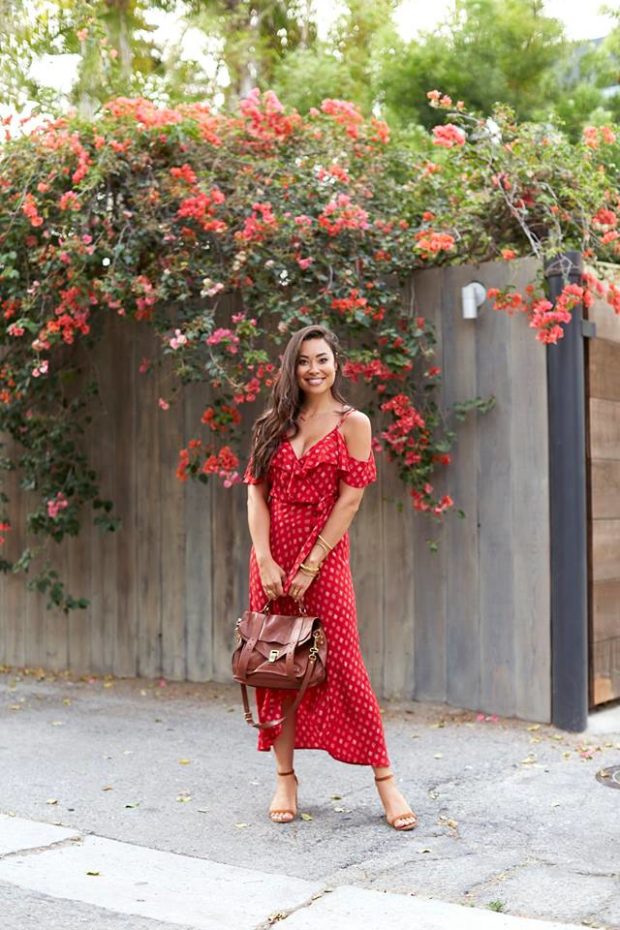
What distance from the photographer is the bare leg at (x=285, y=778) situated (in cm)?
436

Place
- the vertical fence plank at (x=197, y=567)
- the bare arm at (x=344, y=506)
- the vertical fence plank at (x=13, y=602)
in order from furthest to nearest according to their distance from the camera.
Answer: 1. the vertical fence plank at (x=13, y=602)
2. the vertical fence plank at (x=197, y=567)
3. the bare arm at (x=344, y=506)

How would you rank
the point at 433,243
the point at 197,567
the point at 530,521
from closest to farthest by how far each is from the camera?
the point at 433,243
the point at 530,521
the point at 197,567

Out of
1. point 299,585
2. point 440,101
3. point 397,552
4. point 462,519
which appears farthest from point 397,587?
point 440,101

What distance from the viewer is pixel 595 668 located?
5883 millimetres

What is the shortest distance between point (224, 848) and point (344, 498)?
1246 mm

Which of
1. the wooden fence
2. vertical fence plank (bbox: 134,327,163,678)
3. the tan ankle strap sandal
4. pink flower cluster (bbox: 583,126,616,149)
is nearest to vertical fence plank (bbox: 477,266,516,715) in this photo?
the wooden fence

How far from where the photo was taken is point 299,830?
13.9 feet

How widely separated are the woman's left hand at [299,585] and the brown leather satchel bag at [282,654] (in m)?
0.08

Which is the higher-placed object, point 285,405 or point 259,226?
point 259,226

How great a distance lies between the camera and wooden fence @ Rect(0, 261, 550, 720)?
5.87m

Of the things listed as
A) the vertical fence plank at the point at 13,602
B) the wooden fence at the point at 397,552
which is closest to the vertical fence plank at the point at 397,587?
the wooden fence at the point at 397,552

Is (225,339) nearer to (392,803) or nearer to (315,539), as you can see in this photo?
(315,539)

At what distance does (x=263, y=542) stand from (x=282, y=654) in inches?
17.2

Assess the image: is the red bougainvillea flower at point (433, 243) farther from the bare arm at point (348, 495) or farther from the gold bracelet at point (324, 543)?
the gold bracelet at point (324, 543)
